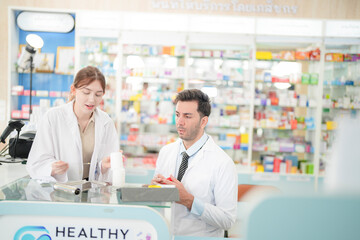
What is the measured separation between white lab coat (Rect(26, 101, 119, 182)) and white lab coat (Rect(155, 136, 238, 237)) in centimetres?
56

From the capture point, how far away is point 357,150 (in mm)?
794

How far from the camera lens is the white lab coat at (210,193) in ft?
6.39

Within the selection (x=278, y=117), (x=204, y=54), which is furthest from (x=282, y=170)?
(x=204, y=54)

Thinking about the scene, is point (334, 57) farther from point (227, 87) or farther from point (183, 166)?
point (183, 166)

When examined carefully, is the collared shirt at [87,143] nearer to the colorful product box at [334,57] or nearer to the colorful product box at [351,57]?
the colorful product box at [334,57]

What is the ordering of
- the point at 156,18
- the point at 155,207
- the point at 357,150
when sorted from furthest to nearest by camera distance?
the point at 156,18
the point at 155,207
the point at 357,150

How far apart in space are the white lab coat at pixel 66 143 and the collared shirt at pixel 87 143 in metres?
0.08

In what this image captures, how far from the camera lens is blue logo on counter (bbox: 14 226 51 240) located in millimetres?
1424

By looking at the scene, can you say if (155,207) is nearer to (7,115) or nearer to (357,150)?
(357,150)

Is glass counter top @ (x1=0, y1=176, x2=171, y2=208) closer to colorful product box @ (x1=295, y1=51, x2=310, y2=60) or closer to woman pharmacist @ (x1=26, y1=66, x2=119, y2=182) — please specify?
woman pharmacist @ (x1=26, y1=66, x2=119, y2=182)

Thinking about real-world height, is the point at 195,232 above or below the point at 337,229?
below

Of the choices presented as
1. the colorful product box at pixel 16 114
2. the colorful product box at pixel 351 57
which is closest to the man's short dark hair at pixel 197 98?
the colorful product box at pixel 16 114

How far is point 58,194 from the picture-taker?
1.53m

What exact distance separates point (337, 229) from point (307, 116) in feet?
17.2
